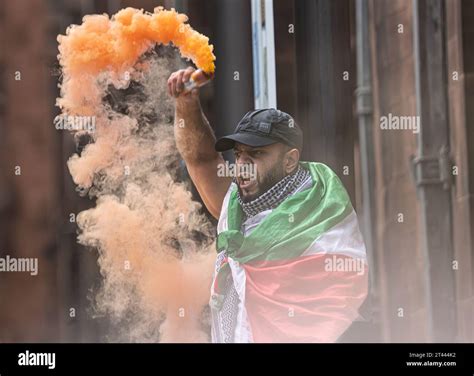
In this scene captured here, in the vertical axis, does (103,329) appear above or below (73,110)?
below

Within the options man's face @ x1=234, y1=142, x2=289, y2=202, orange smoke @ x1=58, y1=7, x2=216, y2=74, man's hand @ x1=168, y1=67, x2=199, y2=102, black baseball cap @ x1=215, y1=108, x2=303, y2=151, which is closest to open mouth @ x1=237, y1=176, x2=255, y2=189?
man's face @ x1=234, y1=142, x2=289, y2=202

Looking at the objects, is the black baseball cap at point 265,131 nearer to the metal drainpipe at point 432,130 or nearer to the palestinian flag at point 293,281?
the palestinian flag at point 293,281

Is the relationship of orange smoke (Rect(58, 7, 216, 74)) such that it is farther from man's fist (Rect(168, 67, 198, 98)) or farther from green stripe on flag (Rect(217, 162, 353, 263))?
green stripe on flag (Rect(217, 162, 353, 263))

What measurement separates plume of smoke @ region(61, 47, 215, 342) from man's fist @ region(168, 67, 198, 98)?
6cm

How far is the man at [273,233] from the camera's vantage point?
8.80 metres

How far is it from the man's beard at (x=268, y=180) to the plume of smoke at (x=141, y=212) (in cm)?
38

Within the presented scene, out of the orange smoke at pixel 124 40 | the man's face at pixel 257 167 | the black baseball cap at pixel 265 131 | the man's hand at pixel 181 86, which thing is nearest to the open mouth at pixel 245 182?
the man's face at pixel 257 167

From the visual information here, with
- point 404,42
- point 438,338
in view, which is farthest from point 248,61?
point 438,338

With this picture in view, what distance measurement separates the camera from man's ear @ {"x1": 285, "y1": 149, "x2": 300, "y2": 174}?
29.2 ft

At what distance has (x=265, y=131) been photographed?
29.1 feet

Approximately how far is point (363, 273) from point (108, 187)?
1993 mm

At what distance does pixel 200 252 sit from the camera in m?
8.91

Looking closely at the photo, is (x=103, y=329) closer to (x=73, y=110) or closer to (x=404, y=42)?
(x=73, y=110)

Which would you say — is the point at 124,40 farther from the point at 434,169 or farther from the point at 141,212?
the point at 434,169
